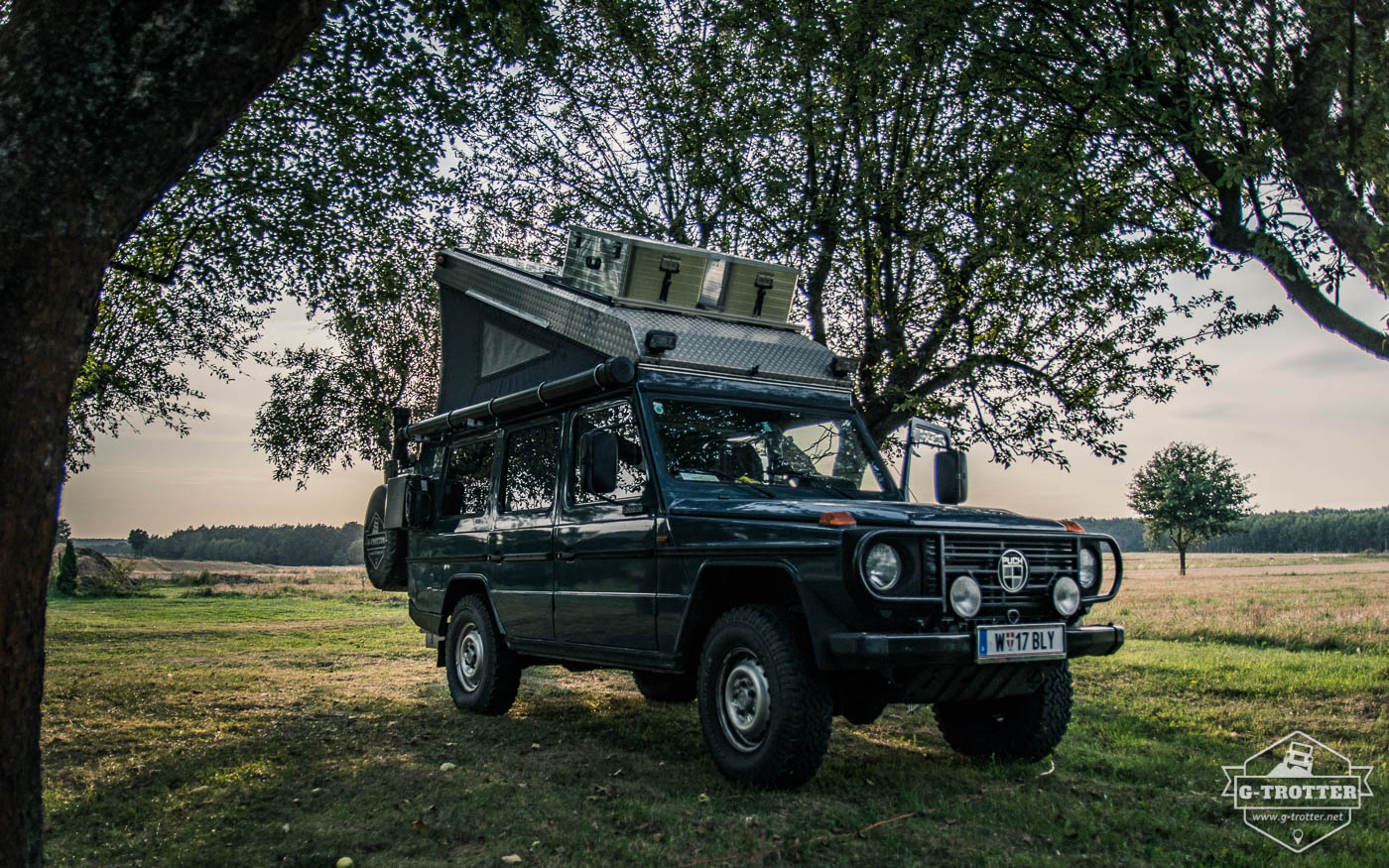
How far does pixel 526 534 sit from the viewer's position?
7844 mm

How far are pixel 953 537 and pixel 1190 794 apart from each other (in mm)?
2052

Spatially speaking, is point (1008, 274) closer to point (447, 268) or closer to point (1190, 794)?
point (447, 268)

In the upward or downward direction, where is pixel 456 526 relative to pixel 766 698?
upward

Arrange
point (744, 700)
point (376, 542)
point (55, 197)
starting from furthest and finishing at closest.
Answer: point (376, 542) < point (744, 700) < point (55, 197)

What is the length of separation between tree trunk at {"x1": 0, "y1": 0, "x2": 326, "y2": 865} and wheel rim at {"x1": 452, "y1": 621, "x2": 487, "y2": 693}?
493 centimetres

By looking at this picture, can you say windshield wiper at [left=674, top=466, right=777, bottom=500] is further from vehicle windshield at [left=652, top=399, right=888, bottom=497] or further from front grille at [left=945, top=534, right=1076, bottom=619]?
front grille at [left=945, top=534, right=1076, bottom=619]

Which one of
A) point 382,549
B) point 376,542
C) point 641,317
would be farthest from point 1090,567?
point 376,542

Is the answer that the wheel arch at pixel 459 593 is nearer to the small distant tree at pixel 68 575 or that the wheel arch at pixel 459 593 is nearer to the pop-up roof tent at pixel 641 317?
the pop-up roof tent at pixel 641 317

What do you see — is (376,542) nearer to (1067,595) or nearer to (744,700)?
(744,700)

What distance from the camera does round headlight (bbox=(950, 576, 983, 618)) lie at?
5.32m

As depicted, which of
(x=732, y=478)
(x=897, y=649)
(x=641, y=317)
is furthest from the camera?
(x=641, y=317)

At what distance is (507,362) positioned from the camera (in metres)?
8.45

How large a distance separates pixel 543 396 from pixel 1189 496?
49036mm

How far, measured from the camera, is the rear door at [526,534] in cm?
759
